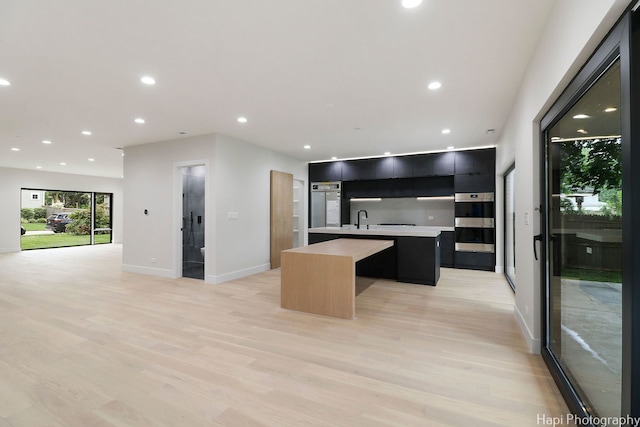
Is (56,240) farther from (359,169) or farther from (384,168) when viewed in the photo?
(384,168)

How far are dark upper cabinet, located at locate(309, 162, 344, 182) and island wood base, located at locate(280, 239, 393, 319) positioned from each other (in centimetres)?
403

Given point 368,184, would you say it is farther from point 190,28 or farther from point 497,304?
point 190,28

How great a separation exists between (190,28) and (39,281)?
5.56m

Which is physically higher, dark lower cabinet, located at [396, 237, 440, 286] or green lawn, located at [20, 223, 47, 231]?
green lawn, located at [20, 223, 47, 231]

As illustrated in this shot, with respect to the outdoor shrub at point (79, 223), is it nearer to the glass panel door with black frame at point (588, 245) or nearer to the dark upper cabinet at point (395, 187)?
the dark upper cabinet at point (395, 187)

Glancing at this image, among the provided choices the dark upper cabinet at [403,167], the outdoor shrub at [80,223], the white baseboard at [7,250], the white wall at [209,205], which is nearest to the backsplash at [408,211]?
the dark upper cabinet at [403,167]

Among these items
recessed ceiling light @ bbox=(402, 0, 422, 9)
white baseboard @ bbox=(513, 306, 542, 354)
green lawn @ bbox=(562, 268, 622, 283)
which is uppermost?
recessed ceiling light @ bbox=(402, 0, 422, 9)

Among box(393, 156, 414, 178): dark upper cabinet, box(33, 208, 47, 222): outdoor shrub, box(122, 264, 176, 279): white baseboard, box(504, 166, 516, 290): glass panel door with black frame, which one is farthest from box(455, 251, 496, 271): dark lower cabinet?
box(33, 208, 47, 222): outdoor shrub

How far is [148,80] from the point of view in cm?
298

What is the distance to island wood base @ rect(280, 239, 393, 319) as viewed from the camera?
10.8ft

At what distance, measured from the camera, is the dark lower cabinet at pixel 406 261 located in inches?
188

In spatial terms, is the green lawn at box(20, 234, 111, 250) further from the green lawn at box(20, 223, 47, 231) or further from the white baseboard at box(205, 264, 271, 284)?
the white baseboard at box(205, 264, 271, 284)

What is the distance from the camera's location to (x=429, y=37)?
2.26 m

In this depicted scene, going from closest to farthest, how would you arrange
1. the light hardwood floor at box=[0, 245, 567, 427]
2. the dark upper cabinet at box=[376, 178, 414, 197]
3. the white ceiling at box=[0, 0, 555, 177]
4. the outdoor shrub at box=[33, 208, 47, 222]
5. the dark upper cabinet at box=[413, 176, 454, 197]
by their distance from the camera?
the light hardwood floor at box=[0, 245, 567, 427] → the white ceiling at box=[0, 0, 555, 177] → the dark upper cabinet at box=[413, 176, 454, 197] → the dark upper cabinet at box=[376, 178, 414, 197] → the outdoor shrub at box=[33, 208, 47, 222]
